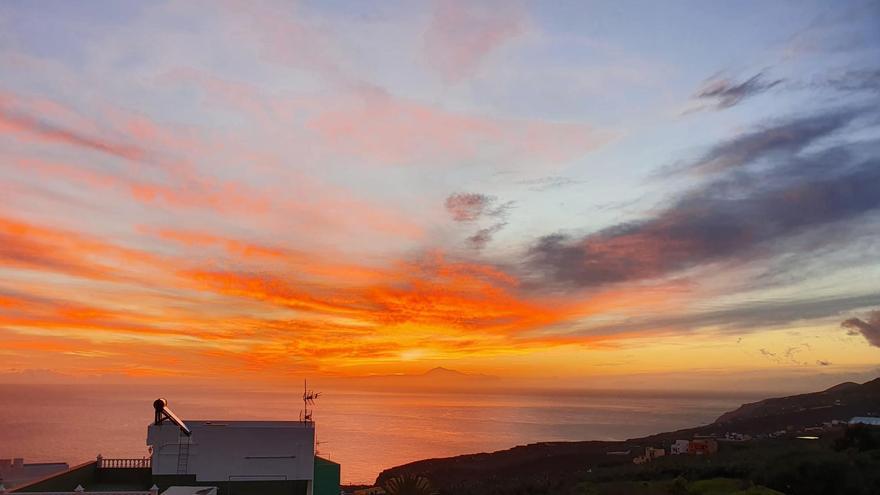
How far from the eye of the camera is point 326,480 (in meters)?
18.3

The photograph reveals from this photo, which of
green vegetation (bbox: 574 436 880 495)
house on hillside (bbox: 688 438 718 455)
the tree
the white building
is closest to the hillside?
the white building

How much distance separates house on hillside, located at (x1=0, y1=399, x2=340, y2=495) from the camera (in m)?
16.1

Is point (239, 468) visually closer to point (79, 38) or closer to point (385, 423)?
point (79, 38)

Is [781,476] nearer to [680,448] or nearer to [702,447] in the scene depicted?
[702,447]

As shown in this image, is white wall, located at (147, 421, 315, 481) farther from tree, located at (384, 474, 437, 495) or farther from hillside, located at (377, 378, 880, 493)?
hillside, located at (377, 378, 880, 493)

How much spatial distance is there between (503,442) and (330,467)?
3604 inches

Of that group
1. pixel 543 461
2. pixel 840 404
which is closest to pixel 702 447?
pixel 543 461

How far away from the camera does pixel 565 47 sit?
17.1m

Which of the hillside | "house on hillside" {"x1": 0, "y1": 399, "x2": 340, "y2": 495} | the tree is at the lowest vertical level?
the hillside

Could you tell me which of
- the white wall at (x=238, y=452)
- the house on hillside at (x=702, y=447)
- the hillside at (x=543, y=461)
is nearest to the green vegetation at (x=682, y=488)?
the hillside at (x=543, y=461)

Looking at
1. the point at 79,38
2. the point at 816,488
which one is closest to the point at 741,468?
the point at 816,488

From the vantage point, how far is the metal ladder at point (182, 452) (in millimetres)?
16281

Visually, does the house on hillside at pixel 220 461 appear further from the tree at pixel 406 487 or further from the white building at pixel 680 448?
the white building at pixel 680 448

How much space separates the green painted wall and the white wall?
5.49 ft
